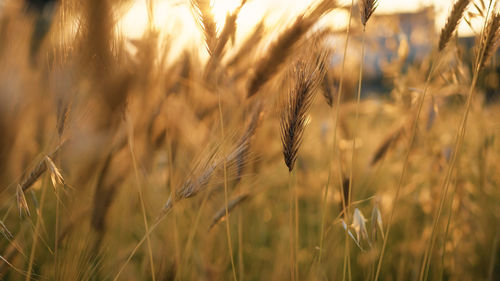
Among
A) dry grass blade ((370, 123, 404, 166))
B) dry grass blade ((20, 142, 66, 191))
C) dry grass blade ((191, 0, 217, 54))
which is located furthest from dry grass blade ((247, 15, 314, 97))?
dry grass blade ((370, 123, 404, 166))

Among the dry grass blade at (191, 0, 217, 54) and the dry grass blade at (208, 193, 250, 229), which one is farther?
the dry grass blade at (208, 193, 250, 229)

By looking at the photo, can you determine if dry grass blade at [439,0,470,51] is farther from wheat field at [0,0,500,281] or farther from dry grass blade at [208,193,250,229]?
dry grass blade at [208,193,250,229]

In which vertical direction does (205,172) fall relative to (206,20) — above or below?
below

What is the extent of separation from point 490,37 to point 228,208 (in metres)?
0.56

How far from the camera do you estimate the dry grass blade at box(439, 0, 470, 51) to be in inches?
24.9

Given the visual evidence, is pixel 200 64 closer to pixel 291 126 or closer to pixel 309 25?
pixel 309 25

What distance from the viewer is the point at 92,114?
665mm

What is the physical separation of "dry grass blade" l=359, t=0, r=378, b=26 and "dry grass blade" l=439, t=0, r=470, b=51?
16 centimetres

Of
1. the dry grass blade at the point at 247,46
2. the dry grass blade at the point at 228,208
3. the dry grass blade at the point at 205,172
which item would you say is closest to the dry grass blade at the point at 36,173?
the dry grass blade at the point at 205,172

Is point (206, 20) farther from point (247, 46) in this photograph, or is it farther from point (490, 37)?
point (490, 37)

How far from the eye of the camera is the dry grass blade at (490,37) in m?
0.60

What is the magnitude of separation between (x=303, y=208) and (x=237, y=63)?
886 mm

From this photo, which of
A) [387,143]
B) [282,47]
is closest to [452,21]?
[282,47]

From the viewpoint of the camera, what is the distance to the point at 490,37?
2.03 feet
